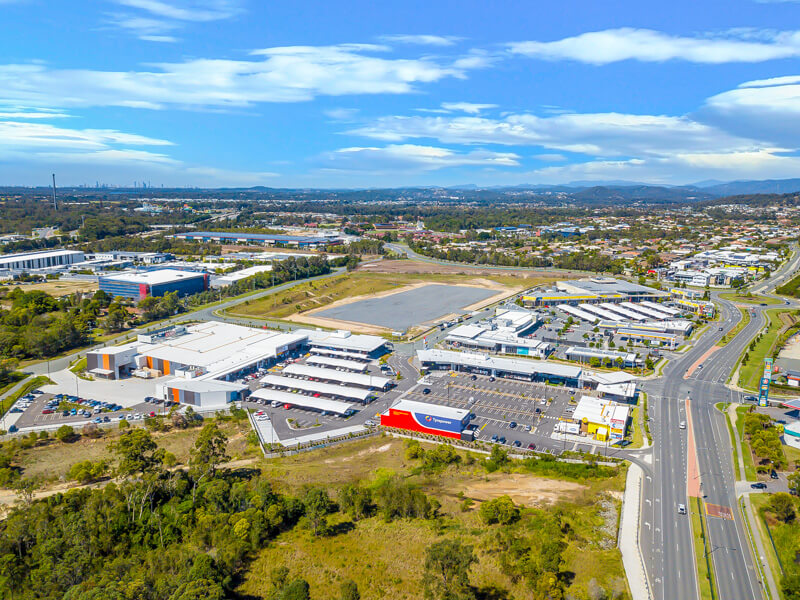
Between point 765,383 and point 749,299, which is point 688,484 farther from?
point 749,299

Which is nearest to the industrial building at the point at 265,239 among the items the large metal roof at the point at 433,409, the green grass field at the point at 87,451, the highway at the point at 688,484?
the green grass field at the point at 87,451

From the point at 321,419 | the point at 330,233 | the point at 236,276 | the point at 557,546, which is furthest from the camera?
the point at 330,233

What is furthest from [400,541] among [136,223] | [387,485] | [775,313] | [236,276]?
[136,223]

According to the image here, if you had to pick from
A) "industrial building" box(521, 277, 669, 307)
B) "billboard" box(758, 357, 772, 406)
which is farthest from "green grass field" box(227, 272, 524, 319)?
"billboard" box(758, 357, 772, 406)

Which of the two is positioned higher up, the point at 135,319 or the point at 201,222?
the point at 201,222

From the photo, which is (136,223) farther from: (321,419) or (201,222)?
(321,419)

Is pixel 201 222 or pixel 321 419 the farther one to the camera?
pixel 201 222

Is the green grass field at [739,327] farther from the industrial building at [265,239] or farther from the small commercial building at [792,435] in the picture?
the industrial building at [265,239]

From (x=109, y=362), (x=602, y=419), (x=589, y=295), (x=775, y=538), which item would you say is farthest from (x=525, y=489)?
(x=589, y=295)

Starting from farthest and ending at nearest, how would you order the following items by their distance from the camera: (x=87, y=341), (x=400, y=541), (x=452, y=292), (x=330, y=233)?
(x=330, y=233) < (x=452, y=292) < (x=87, y=341) < (x=400, y=541)
